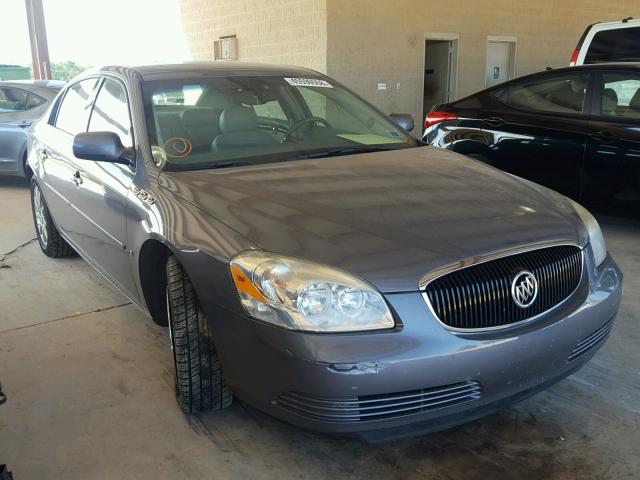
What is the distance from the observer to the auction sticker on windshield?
3589mm

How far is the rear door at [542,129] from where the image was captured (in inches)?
207

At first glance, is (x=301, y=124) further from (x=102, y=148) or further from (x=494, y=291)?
(x=494, y=291)

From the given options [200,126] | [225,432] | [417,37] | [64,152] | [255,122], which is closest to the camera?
[225,432]

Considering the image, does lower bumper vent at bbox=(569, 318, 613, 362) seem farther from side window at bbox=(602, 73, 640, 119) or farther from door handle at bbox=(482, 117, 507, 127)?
door handle at bbox=(482, 117, 507, 127)

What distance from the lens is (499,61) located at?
12.2 m

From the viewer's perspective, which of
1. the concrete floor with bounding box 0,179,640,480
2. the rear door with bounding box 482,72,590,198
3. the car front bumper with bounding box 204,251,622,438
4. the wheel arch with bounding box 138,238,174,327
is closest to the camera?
the car front bumper with bounding box 204,251,622,438

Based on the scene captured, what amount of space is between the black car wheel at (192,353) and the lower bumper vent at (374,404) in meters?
0.48

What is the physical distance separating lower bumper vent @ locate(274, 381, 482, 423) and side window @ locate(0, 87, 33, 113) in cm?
716

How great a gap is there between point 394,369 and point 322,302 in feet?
1.01

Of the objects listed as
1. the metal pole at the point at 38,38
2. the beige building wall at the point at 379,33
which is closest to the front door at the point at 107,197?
the beige building wall at the point at 379,33

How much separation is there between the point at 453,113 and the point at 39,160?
3.63 metres

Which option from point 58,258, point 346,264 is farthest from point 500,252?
point 58,258

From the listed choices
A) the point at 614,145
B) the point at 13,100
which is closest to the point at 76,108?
the point at 614,145

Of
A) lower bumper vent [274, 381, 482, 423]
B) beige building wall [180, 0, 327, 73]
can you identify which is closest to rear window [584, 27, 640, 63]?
beige building wall [180, 0, 327, 73]
